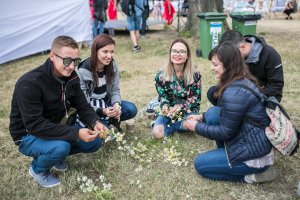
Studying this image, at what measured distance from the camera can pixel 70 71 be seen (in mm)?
2809

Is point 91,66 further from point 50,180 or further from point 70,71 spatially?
point 50,180

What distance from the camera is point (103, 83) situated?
370 cm

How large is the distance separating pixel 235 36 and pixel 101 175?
1.84 m

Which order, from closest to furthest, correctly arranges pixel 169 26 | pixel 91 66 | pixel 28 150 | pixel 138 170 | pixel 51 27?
pixel 28 150 → pixel 138 170 → pixel 91 66 → pixel 51 27 → pixel 169 26

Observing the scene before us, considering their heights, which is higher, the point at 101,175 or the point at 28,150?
the point at 28,150

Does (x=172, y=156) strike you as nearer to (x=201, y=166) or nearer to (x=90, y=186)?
(x=201, y=166)

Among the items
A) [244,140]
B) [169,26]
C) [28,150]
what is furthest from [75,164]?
[169,26]

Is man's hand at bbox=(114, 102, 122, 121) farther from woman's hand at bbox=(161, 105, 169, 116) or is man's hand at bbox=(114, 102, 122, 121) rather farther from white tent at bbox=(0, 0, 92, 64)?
white tent at bbox=(0, 0, 92, 64)

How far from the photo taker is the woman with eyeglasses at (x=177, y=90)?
12.4 ft

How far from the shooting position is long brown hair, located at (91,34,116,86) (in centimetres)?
346

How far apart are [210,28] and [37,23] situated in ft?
13.6

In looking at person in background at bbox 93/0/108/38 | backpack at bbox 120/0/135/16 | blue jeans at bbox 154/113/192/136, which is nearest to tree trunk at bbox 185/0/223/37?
backpack at bbox 120/0/135/16

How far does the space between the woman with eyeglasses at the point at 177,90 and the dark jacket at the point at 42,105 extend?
1.19m

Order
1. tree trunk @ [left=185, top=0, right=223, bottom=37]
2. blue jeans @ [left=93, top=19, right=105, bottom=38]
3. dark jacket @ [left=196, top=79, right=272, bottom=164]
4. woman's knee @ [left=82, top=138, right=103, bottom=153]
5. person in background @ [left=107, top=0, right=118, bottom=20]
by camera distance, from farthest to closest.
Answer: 1. person in background @ [left=107, top=0, right=118, bottom=20]
2. blue jeans @ [left=93, top=19, right=105, bottom=38]
3. tree trunk @ [left=185, top=0, right=223, bottom=37]
4. woman's knee @ [left=82, top=138, right=103, bottom=153]
5. dark jacket @ [left=196, top=79, right=272, bottom=164]
